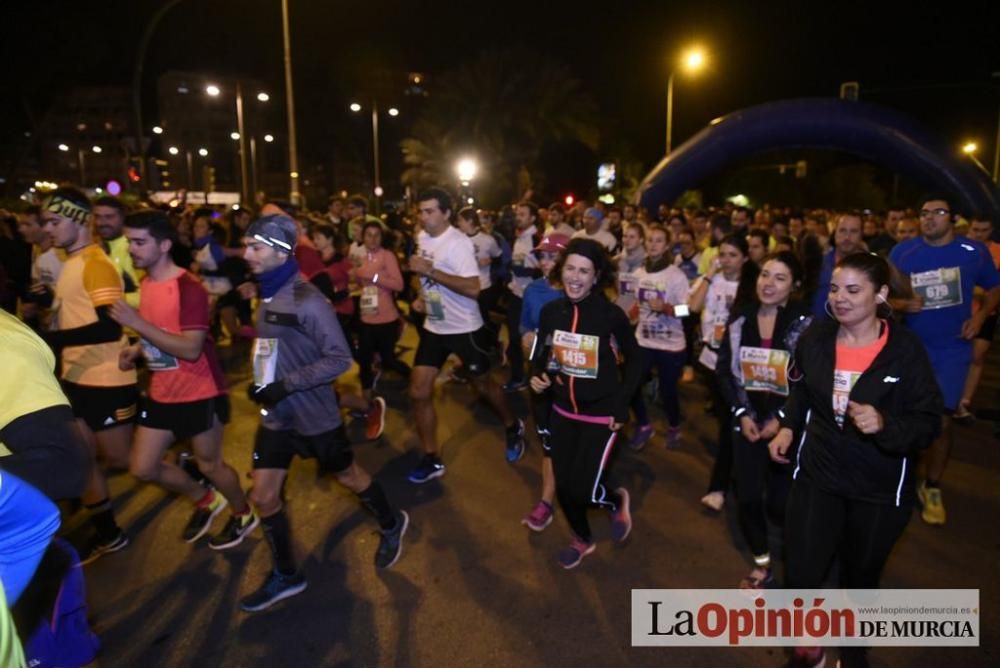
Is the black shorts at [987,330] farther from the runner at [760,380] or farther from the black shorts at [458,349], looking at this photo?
the black shorts at [458,349]

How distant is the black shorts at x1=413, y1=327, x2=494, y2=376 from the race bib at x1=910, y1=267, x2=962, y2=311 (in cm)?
330

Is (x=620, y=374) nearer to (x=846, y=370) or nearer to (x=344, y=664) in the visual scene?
(x=846, y=370)

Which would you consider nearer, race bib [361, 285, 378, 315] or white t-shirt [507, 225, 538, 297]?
race bib [361, 285, 378, 315]

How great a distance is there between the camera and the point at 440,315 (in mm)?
5828

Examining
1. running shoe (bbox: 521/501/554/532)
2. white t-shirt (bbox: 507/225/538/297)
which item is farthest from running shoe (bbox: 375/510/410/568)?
white t-shirt (bbox: 507/225/538/297)

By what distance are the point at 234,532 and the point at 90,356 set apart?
1453 mm

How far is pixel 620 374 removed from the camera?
4297 millimetres

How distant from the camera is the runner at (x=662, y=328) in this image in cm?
641

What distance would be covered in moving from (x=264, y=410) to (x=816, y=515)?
2.83m

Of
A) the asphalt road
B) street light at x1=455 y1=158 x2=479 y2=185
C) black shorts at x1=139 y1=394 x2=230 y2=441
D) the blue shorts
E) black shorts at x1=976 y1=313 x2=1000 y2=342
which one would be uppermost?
street light at x1=455 y1=158 x2=479 y2=185

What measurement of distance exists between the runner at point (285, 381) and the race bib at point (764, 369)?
7.50 ft

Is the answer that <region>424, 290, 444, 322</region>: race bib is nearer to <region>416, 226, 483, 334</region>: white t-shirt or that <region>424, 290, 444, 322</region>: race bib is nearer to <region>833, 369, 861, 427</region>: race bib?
<region>416, 226, 483, 334</region>: white t-shirt

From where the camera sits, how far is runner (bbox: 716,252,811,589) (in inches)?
158

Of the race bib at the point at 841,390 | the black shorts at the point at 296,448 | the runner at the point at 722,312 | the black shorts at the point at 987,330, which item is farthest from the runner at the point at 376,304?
the black shorts at the point at 987,330
